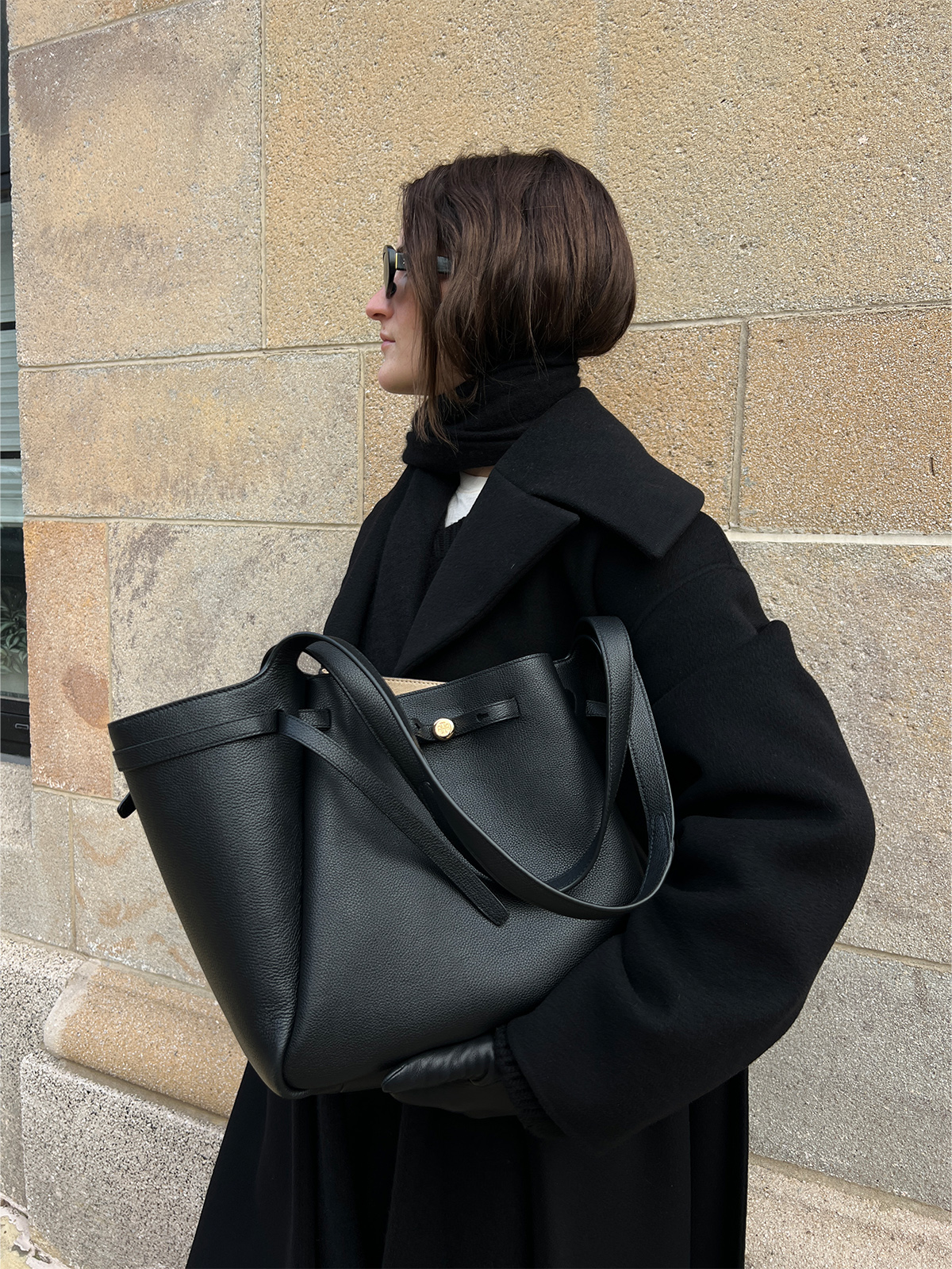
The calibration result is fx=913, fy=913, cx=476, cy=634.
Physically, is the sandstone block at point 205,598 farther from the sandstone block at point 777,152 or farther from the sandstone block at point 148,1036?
the sandstone block at point 777,152

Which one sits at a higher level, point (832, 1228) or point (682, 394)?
point (682, 394)

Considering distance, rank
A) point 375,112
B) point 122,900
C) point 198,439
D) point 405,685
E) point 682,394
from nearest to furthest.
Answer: point 405,685 → point 682,394 → point 375,112 → point 198,439 → point 122,900

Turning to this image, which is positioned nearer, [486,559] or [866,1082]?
[486,559]

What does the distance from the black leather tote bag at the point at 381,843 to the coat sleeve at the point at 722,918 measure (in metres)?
0.05

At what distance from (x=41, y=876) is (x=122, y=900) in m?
0.36

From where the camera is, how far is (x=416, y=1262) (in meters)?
1.20

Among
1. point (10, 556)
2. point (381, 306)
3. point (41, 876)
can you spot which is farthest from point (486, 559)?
point (10, 556)

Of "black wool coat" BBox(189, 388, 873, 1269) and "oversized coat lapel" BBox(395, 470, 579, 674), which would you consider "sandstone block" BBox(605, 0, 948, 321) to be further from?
"oversized coat lapel" BBox(395, 470, 579, 674)

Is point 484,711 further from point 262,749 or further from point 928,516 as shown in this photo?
point 928,516

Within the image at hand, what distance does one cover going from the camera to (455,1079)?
101cm

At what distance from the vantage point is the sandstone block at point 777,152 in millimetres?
1629

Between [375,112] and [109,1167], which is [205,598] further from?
[109,1167]

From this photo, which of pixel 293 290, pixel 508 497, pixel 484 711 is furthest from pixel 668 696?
pixel 293 290

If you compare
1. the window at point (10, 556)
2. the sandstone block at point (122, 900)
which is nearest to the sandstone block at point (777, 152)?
the sandstone block at point (122, 900)
